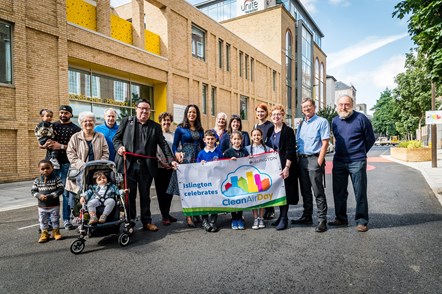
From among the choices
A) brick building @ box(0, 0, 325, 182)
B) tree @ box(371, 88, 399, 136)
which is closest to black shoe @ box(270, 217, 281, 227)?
brick building @ box(0, 0, 325, 182)

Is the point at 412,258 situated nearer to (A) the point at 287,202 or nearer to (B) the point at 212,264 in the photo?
(A) the point at 287,202

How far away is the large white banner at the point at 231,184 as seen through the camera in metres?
5.30

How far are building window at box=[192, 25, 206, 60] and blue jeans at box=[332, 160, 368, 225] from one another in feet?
61.8

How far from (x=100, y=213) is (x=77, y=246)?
520mm

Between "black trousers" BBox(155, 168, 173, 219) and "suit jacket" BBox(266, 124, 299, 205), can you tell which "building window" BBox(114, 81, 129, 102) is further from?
→ "suit jacket" BBox(266, 124, 299, 205)

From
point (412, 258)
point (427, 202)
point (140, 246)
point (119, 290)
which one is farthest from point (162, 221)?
point (427, 202)

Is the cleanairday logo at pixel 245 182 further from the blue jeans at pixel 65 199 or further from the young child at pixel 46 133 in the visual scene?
the young child at pixel 46 133

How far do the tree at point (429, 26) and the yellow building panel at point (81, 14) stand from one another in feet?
44.8

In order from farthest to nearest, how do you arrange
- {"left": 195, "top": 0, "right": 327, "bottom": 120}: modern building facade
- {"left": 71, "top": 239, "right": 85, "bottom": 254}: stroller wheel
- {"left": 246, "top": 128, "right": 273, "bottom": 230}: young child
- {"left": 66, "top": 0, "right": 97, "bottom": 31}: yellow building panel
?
{"left": 195, "top": 0, "right": 327, "bottom": 120}: modern building facade, {"left": 66, "top": 0, "right": 97, "bottom": 31}: yellow building panel, {"left": 246, "top": 128, "right": 273, "bottom": 230}: young child, {"left": 71, "top": 239, "right": 85, "bottom": 254}: stroller wheel

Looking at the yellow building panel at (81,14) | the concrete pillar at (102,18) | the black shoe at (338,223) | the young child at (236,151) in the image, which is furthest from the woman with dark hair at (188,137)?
the concrete pillar at (102,18)

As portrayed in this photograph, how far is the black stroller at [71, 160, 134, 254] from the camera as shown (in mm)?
4133

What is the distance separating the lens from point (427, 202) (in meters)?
7.14

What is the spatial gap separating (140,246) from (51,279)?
1.25 meters

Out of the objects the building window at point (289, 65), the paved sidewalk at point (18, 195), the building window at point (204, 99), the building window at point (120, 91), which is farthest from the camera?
the building window at point (289, 65)
